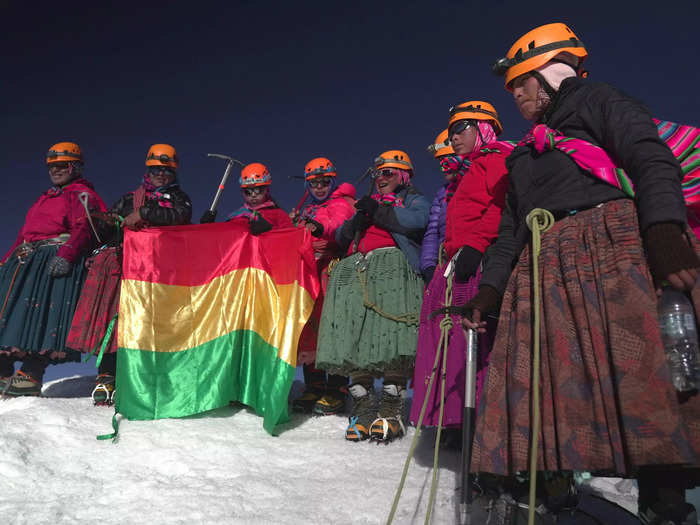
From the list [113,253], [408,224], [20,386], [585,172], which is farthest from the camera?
[113,253]

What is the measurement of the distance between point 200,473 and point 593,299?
88.9 inches

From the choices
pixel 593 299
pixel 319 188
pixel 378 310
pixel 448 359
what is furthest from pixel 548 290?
pixel 319 188

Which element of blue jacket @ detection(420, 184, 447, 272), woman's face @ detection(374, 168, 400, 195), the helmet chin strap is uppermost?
woman's face @ detection(374, 168, 400, 195)

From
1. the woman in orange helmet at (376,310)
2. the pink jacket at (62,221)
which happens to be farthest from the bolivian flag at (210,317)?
the pink jacket at (62,221)

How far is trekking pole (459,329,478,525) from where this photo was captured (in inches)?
64.1

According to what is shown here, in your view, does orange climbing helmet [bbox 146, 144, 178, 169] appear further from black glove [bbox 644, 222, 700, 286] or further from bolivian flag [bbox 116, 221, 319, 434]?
black glove [bbox 644, 222, 700, 286]

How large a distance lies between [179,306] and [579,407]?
11.4 feet

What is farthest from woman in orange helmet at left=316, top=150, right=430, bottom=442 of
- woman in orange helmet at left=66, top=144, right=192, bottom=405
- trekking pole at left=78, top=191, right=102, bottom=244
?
trekking pole at left=78, top=191, right=102, bottom=244

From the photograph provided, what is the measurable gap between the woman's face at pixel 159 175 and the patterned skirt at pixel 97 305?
79 centimetres

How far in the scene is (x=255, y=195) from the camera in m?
5.29

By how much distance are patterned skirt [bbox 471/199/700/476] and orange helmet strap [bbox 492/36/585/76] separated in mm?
714

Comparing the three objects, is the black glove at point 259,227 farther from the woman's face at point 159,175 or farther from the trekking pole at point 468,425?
the trekking pole at point 468,425

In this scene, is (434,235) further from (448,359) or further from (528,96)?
(528,96)

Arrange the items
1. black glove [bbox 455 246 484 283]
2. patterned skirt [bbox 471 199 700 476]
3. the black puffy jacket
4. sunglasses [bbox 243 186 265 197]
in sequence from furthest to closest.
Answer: sunglasses [bbox 243 186 265 197] < black glove [bbox 455 246 484 283] < the black puffy jacket < patterned skirt [bbox 471 199 700 476]
